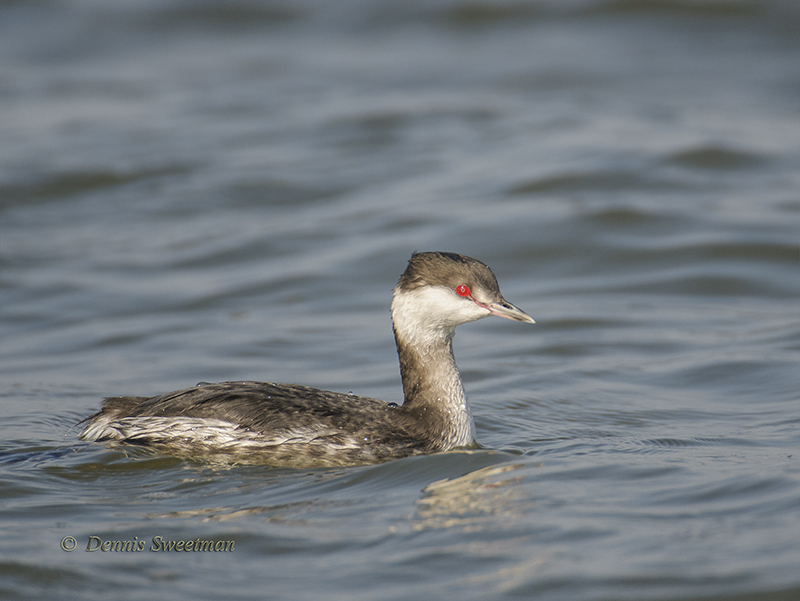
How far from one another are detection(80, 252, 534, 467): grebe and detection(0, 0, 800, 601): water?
0.18 meters

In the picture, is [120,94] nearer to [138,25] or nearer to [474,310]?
[138,25]

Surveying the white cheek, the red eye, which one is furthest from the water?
the red eye

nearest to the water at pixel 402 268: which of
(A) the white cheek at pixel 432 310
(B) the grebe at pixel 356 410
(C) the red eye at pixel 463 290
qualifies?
(B) the grebe at pixel 356 410

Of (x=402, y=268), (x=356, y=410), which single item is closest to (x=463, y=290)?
(x=356, y=410)

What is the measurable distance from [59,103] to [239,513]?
1612cm

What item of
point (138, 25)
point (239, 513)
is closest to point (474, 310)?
point (239, 513)

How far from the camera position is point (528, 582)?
4.91 meters

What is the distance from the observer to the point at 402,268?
1220 cm

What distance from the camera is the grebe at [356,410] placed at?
653 centimetres

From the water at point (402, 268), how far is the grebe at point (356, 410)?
0.18 meters

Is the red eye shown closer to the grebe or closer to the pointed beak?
the grebe

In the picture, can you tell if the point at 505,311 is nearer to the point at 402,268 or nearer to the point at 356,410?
the point at 356,410

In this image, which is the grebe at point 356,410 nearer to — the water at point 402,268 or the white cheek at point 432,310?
the white cheek at point 432,310

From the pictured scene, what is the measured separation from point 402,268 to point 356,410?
Result: 557 centimetres
